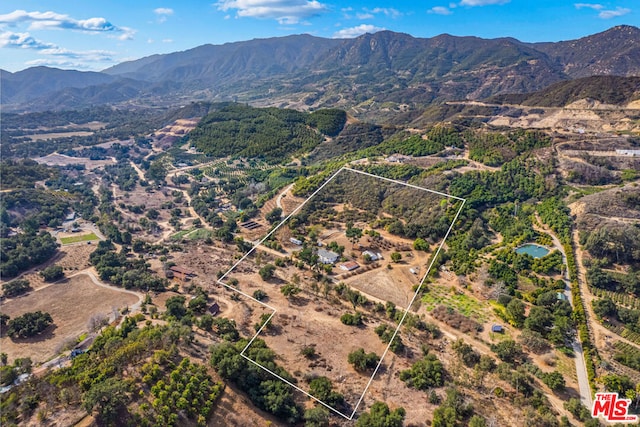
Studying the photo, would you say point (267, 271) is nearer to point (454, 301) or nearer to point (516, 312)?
point (454, 301)

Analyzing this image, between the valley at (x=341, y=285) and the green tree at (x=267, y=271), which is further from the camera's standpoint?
the green tree at (x=267, y=271)

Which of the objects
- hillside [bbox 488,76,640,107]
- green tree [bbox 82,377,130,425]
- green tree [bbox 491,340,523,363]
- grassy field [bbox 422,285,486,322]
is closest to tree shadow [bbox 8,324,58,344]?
green tree [bbox 82,377,130,425]

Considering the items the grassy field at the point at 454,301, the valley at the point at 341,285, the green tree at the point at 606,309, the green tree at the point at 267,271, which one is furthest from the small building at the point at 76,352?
the green tree at the point at 606,309

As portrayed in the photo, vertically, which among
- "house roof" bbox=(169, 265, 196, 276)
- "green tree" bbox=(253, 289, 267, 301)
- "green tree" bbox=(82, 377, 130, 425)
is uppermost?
"green tree" bbox=(253, 289, 267, 301)

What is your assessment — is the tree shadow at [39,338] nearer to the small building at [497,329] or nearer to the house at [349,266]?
the house at [349,266]

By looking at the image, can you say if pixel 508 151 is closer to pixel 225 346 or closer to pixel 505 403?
pixel 505 403

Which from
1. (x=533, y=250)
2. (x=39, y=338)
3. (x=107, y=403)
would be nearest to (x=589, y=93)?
(x=533, y=250)

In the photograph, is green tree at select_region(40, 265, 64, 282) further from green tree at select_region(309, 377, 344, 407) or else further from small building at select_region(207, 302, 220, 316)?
green tree at select_region(309, 377, 344, 407)
